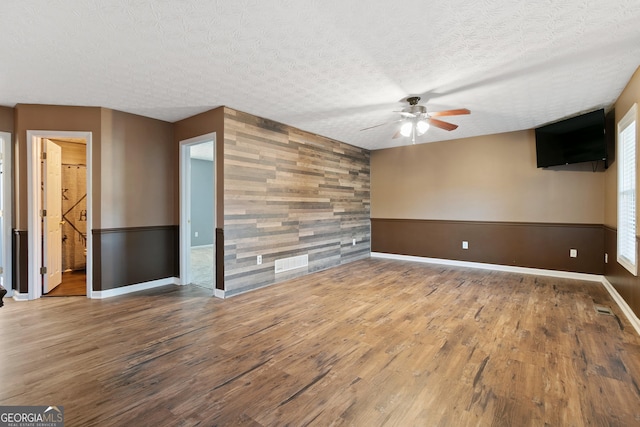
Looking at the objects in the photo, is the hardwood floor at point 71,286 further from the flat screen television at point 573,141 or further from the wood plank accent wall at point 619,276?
the flat screen television at point 573,141

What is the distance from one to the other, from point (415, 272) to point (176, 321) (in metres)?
3.84

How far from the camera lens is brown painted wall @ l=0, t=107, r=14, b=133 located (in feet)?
12.5

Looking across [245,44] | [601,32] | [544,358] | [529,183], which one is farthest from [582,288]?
[245,44]

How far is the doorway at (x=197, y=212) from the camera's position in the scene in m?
4.46

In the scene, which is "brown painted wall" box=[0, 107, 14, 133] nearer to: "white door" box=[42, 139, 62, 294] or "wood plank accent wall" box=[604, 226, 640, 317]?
"white door" box=[42, 139, 62, 294]

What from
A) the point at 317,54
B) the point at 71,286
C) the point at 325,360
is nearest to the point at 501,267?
the point at 325,360

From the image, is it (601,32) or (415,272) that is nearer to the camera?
(601,32)

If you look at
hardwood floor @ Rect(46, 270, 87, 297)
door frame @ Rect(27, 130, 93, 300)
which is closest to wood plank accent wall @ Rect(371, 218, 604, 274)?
door frame @ Rect(27, 130, 93, 300)

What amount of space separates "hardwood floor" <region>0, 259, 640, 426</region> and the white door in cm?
54

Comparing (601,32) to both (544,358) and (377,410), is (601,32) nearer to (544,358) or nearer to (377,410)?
(544,358)

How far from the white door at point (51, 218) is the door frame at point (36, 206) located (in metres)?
0.08

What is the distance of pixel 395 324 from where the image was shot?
9.73 ft

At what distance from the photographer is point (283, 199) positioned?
4.65 m

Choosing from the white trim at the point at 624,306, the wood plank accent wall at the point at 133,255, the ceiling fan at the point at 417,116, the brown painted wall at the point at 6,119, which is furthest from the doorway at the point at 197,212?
the white trim at the point at 624,306
